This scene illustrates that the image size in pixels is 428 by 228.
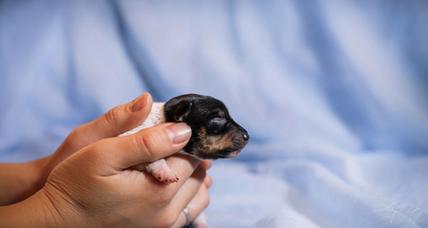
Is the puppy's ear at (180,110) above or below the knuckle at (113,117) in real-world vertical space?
above

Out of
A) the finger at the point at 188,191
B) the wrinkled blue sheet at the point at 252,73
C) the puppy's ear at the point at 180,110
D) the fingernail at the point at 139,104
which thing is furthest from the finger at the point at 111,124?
the wrinkled blue sheet at the point at 252,73

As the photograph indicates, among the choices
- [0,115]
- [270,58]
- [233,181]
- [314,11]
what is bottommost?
[0,115]

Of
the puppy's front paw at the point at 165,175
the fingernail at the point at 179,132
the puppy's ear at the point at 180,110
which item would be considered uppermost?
the puppy's ear at the point at 180,110

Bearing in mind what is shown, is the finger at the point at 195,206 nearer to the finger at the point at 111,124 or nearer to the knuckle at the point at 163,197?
the knuckle at the point at 163,197

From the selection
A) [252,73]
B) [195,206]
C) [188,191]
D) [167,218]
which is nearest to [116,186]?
[167,218]

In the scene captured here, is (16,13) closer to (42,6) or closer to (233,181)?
(42,6)

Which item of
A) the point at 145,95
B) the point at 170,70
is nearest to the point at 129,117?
the point at 145,95

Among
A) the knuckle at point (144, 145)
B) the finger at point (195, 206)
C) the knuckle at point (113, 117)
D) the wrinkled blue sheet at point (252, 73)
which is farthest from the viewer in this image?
the wrinkled blue sheet at point (252, 73)

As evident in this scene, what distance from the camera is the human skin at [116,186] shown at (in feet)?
5.69

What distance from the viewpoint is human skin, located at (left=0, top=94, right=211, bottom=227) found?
1735 mm

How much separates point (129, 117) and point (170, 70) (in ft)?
4.86

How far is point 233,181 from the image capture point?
293 centimetres

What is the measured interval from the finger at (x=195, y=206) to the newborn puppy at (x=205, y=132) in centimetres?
43

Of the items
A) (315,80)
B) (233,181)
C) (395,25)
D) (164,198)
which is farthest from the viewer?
(315,80)
